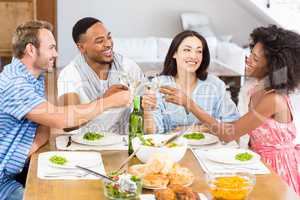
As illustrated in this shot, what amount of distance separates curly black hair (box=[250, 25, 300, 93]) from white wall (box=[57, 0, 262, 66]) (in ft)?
20.2

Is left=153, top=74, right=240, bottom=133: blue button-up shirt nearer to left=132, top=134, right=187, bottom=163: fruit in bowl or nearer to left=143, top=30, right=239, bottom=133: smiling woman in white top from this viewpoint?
left=143, top=30, right=239, bottom=133: smiling woman in white top

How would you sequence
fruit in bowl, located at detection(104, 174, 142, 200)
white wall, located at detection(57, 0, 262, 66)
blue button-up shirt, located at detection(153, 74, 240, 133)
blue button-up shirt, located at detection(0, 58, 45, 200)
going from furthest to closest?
white wall, located at detection(57, 0, 262, 66) < blue button-up shirt, located at detection(153, 74, 240, 133) < blue button-up shirt, located at detection(0, 58, 45, 200) < fruit in bowl, located at detection(104, 174, 142, 200)

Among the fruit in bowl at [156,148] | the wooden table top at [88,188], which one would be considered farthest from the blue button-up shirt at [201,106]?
the wooden table top at [88,188]

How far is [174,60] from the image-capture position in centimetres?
327

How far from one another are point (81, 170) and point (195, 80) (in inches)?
44.1

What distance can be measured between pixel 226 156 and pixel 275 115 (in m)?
0.50

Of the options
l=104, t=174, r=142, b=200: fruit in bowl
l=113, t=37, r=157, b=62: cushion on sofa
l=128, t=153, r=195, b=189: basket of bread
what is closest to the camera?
l=104, t=174, r=142, b=200: fruit in bowl

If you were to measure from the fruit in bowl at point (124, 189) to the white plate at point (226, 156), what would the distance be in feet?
1.91

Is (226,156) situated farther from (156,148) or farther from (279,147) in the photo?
(279,147)

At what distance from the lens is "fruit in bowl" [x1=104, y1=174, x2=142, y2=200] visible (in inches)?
79.4

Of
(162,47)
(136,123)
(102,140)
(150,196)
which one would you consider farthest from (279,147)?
(162,47)

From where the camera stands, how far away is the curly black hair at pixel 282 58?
115 inches

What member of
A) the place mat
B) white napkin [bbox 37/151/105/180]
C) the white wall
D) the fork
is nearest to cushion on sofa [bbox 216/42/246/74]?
the white wall

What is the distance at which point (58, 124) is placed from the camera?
2666mm
